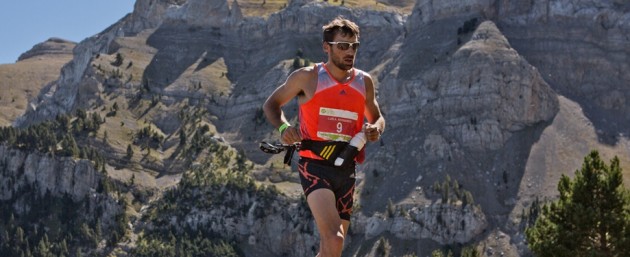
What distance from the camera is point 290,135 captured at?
61.3 ft

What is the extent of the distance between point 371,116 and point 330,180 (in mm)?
1973

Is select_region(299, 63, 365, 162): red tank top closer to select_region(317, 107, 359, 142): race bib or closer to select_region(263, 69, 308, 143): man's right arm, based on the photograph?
select_region(317, 107, 359, 142): race bib

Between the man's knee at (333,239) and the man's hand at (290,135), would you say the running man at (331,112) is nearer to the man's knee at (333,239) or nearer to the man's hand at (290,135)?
the man's hand at (290,135)

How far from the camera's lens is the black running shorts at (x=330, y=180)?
18.9 m

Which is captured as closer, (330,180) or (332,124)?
(330,180)

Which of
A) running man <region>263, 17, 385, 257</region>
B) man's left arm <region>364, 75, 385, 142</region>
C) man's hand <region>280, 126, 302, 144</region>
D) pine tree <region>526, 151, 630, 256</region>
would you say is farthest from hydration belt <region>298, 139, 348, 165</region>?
pine tree <region>526, 151, 630, 256</region>

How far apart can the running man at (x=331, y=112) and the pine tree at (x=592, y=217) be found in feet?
114

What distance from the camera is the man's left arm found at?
751 inches

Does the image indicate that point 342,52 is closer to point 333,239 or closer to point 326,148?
point 326,148

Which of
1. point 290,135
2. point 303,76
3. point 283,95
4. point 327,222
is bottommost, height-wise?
point 327,222

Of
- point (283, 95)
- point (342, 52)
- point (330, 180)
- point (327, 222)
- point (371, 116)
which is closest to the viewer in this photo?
point (327, 222)

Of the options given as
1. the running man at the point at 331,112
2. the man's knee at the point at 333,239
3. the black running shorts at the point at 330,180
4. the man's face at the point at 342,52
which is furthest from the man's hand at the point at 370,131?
the man's knee at the point at 333,239

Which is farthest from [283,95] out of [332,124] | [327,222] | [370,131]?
[327,222]

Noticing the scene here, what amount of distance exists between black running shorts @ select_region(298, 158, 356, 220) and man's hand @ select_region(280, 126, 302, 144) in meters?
0.65
